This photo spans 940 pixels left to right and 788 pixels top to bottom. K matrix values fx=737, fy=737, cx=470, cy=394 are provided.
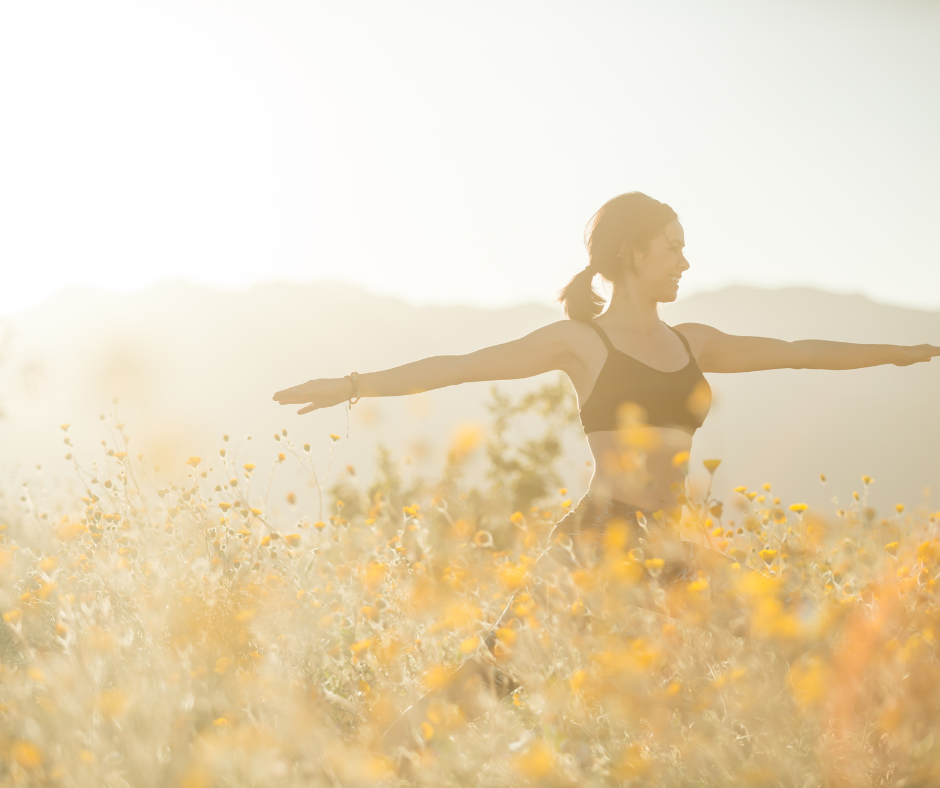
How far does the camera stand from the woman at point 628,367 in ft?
9.11

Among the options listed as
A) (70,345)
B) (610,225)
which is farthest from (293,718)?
(70,345)

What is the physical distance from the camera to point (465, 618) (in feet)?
8.89

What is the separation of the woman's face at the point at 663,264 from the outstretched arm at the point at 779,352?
0.21 meters

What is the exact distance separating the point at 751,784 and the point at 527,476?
13.7 meters

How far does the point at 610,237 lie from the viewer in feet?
10.7

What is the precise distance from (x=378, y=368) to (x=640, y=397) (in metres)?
32.8

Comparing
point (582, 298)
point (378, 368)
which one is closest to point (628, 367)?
point (582, 298)

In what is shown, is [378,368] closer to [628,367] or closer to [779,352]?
[779,352]

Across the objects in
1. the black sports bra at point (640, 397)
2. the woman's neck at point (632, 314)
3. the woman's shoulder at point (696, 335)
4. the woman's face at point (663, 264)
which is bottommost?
the black sports bra at point (640, 397)

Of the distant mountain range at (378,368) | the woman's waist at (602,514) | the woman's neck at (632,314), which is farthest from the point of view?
A: the distant mountain range at (378,368)

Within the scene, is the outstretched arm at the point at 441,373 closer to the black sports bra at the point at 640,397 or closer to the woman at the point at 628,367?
the woman at the point at 628,367

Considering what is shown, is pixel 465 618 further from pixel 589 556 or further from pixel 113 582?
pixel 113 582

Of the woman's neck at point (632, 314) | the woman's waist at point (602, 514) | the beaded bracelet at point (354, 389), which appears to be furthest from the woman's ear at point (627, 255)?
the beaded bracelet at point (354, 389)

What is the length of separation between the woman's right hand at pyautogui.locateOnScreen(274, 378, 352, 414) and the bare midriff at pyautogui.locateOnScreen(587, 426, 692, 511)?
3.31ft
